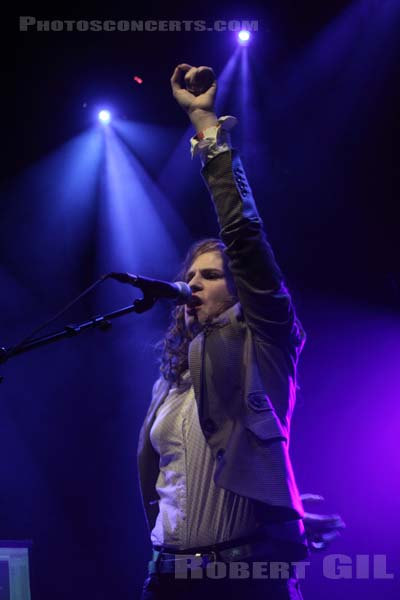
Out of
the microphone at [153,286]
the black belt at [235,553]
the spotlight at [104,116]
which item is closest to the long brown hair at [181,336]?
the microphone at [153,286]

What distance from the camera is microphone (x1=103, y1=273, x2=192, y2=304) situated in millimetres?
1611

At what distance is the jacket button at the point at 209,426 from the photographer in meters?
1.64

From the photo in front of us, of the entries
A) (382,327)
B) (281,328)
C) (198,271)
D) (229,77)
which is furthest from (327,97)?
(281,328)

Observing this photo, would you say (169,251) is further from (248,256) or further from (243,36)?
(248,256)

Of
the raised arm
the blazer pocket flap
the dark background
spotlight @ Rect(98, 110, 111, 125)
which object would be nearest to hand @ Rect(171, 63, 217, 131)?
the raised arm

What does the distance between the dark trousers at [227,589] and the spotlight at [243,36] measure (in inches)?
107

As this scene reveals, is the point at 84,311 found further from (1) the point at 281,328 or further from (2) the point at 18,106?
(1) the point at 281,328

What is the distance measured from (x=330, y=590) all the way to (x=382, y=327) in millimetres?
1306

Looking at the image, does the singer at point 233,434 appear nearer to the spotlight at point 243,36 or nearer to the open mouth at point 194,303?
the open mouth at point 194,303

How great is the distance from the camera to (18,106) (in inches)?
138

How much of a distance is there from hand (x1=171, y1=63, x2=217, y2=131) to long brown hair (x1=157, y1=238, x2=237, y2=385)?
0.44 metres

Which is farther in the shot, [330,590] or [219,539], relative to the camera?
[330,590]

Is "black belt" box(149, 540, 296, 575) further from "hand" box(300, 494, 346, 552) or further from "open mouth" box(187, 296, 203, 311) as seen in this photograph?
"open mouth" box(187, 296, 203, 311)

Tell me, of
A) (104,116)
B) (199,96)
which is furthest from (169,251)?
(199,96)
